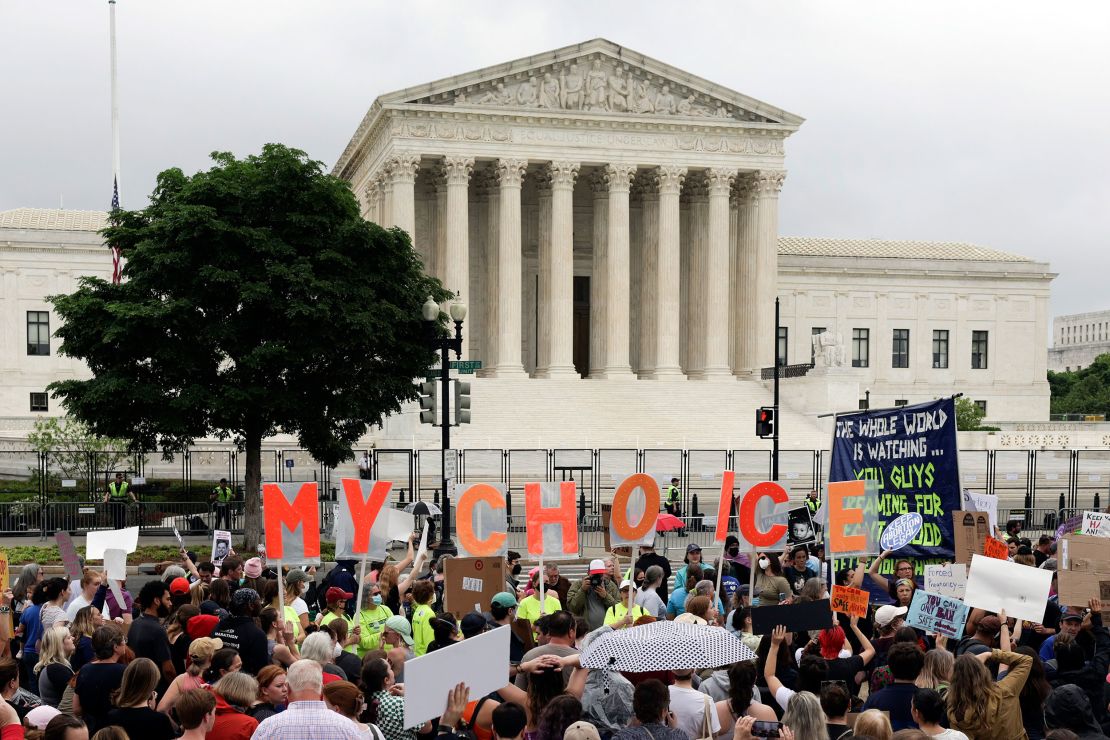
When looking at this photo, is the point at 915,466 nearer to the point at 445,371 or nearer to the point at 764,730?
the point at 764,730

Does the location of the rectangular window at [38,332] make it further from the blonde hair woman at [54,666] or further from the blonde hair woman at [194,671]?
the blonde hair woman at [194,671]

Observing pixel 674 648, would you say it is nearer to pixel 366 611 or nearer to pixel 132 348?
pixel 366 611

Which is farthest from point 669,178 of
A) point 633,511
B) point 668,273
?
point 633,511

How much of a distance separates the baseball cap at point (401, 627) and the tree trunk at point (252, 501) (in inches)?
774

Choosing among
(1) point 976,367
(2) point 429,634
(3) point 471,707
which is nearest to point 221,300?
(2) point 429,634

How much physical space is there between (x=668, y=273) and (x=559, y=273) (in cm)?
567

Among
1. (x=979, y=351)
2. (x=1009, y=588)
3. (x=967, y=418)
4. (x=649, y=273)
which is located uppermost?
(x=649, y=273)

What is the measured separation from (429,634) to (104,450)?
37.7 metres

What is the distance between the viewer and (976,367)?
3248 inches

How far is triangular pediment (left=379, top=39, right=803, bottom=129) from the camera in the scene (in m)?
62.4

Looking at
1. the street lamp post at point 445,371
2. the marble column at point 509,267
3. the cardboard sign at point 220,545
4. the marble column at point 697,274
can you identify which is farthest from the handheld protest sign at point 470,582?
the marble column at point 697,274

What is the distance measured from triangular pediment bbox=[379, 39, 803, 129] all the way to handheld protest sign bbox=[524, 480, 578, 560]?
4867cm

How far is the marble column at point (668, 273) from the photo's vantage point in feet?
214

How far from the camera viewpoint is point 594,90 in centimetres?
6438
